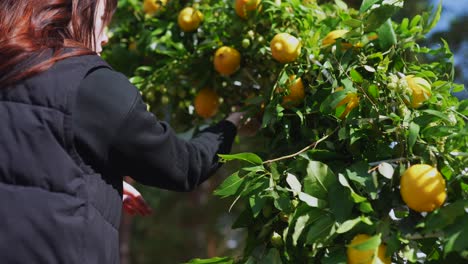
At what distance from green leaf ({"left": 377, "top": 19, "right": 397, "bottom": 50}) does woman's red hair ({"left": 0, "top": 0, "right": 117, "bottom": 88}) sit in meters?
0.58

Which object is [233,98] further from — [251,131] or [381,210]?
[381,210]

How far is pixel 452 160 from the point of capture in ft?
3.73

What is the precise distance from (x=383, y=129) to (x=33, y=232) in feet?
2.24

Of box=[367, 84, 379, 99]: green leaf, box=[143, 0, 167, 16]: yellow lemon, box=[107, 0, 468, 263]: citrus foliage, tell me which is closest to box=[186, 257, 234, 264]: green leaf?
box=[107, 0, 468, 263]: citrus foliage

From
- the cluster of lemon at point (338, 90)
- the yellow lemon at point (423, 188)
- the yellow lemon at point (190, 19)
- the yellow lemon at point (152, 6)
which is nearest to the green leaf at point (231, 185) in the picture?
the cluster of lemon at point (338, 90)

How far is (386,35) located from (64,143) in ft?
2.31

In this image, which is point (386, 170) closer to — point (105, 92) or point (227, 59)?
point (105, 92)

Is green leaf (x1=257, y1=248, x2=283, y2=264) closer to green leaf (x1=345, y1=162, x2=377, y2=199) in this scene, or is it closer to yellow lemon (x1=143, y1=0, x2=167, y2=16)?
green leaf (x1=345, y1=162, x2=377, y2=199)

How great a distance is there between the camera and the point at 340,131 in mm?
1279

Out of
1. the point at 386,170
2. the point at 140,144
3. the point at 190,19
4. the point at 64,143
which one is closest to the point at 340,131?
the point at 386,170

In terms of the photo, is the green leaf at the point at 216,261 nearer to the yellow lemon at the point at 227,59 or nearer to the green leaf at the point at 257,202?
the green leaf at the point at 257,202

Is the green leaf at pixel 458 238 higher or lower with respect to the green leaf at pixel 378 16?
lower

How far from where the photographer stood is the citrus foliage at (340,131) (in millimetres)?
1112

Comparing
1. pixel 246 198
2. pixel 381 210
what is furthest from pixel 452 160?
pixel 246 198
